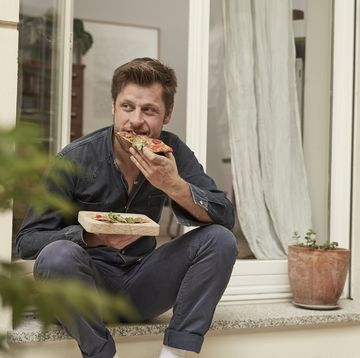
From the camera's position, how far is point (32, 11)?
2.79 meters

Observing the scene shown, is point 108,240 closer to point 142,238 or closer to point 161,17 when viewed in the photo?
point 142,238

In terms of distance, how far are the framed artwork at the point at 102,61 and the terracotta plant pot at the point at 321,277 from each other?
3.49m

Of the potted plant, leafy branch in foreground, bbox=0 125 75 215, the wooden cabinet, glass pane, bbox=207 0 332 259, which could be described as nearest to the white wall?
the wooden cabinet

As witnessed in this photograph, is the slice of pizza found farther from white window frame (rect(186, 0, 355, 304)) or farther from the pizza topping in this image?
white window frame (rect(186, 0, 355, 304))

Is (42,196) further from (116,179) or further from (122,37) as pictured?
(122,37)

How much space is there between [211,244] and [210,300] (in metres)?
0.16

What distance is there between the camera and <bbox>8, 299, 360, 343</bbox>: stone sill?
2.05m

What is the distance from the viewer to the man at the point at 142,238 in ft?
6.04

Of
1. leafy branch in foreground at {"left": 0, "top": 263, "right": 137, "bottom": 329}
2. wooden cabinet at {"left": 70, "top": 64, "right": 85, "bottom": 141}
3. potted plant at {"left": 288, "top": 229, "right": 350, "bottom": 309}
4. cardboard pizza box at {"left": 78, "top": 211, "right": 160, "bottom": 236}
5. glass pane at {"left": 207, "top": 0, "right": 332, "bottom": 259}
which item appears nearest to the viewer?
leafy branch in foreground at {"left": 0, "top": 263, "right": 137, "bottom": 329}

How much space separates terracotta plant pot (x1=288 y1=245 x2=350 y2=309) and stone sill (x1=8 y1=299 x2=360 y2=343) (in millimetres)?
45

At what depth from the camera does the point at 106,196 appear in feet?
6.79

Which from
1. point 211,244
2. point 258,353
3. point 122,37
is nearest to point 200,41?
point 211,244

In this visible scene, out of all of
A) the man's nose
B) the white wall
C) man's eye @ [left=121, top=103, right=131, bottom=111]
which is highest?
the white wall

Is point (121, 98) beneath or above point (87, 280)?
above
